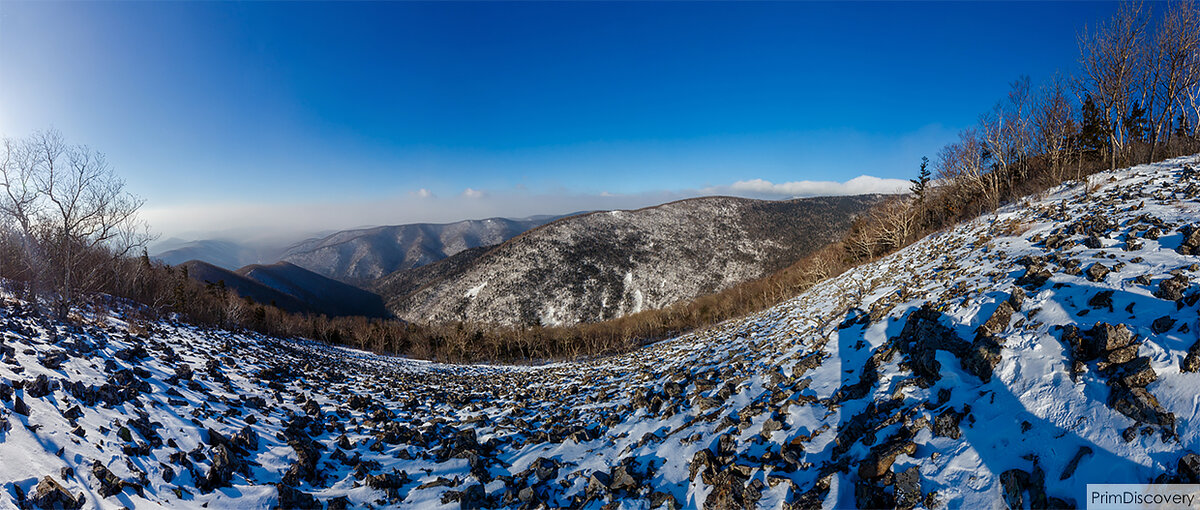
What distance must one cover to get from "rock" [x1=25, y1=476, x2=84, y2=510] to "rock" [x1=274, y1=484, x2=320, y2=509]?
2.02m

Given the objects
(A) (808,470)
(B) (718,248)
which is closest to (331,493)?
(A) (808,470)

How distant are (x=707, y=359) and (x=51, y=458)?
13.7 meters

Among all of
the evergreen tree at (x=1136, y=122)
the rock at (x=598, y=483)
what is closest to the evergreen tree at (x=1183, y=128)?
the evergreen tree at (x=1136, y=122)

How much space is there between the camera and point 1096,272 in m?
6.84

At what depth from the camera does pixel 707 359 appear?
43.2 ft

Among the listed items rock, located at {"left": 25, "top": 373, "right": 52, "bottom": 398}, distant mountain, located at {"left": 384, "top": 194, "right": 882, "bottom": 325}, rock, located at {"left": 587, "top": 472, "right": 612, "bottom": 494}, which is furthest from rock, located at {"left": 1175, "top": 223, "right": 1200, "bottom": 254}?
distant mountain, located at {"left": 384, "top": 194, "right": 882, "bottom": 325}

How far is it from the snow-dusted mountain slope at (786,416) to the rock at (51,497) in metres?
0.06

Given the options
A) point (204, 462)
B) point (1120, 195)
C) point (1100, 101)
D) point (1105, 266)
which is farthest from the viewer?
point (1100, 101)

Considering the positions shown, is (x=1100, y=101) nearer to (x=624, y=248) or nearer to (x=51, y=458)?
(x=51, y=458)

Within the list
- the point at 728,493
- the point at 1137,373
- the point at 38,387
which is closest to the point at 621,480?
the point at 728,493

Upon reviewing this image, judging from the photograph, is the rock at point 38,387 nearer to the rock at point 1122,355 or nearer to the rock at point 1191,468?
the rock at point 1191,468

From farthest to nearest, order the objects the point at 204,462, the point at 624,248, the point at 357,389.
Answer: the point at 624,248
the point at 357,389
the point at 204,462

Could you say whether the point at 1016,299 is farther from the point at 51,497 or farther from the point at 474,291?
the point at 474,291

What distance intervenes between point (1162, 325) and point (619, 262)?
73438 millimetres
